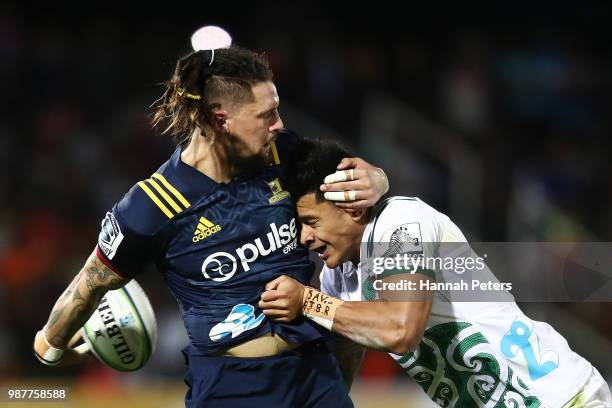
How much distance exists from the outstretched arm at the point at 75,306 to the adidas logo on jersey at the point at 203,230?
0.38 m

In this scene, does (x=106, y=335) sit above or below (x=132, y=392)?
above

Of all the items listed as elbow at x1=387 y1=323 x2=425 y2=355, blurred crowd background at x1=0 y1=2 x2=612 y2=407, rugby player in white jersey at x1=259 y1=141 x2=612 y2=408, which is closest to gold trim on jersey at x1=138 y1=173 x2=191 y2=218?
rugby player in white jersey at x1=259 y1=141 x2=612 y2=408

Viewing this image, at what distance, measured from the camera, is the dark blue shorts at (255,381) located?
3.79 metres

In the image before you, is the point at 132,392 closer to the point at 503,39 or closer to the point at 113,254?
the point at 113,254

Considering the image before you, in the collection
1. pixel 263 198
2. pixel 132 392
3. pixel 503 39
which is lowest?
pixel 132 392

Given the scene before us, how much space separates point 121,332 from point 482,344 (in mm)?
1611

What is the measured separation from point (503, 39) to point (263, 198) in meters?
8.20

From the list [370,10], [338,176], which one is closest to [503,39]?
[370,10]

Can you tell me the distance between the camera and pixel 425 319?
144 inches

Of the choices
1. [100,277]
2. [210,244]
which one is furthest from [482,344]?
[100,277]

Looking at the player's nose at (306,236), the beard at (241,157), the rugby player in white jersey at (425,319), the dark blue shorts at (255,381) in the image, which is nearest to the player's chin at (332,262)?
the rugby player in white jersey at (425,319)

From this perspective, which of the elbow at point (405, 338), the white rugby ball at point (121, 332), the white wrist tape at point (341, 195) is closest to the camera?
the elbow at point (405, 338)

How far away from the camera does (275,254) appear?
387cm

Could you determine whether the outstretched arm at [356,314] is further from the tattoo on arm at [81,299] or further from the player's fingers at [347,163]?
the tattoo on arm at [81,299]
